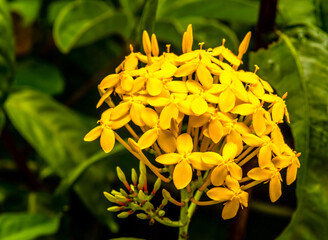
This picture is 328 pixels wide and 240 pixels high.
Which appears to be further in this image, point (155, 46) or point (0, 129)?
point (0, 129)

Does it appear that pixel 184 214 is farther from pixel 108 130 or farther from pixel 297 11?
pixel 297 11

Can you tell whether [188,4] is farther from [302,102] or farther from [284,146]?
[284,146]

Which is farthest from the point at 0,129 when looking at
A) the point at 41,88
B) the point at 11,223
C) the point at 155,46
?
the point at 155,46

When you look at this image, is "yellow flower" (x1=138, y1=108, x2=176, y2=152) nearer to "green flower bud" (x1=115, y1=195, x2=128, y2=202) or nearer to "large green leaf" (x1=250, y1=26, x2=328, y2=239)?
"green flower bud" (x1=115, y1=195, x2=128, y2=202)

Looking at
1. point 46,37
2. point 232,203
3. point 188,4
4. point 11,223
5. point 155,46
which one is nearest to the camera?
point 232,203

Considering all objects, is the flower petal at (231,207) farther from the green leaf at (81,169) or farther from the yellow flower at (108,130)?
the green leaf at (81,169)

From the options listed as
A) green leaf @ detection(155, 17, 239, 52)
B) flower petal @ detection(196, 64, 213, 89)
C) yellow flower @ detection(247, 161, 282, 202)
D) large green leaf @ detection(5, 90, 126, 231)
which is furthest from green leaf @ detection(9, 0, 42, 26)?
yellow flower @ detection(247, 161, 282, 202)
